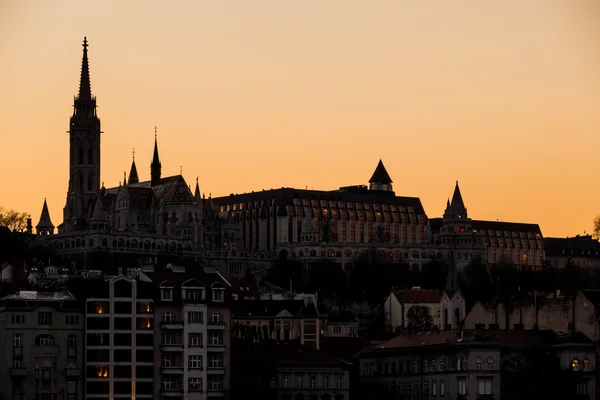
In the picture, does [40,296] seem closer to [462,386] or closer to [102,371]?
[102,371]

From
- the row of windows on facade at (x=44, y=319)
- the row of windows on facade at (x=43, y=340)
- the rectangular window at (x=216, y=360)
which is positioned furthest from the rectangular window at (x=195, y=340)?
the row of windows on facade at (x=43, y=340)

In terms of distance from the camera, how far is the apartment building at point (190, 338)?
131 m

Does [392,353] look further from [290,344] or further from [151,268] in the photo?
[151,268]

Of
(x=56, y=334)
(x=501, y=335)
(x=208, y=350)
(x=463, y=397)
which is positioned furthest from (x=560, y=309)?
(x=56, y=334)

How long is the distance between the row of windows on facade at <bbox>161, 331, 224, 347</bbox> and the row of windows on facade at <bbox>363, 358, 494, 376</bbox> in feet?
48.1

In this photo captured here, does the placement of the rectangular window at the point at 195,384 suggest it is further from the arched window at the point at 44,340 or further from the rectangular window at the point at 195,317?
the arched window at the point at 44,340

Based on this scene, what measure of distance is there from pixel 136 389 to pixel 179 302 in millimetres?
6667

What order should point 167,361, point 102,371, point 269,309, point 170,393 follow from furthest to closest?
point 269,309
point 167,361
point 170,393
point 102,371

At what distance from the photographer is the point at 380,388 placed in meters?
141

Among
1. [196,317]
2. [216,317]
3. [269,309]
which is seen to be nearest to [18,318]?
[196,317]

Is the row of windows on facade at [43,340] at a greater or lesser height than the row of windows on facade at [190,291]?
lesser

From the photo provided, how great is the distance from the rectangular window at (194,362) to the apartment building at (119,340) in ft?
8.32

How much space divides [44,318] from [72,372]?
3.73 m

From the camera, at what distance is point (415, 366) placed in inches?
5561
